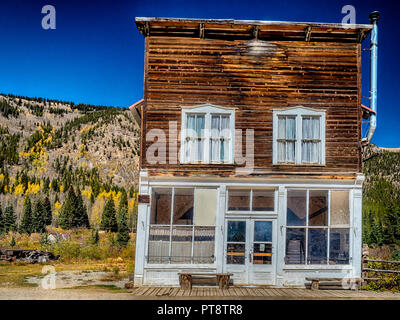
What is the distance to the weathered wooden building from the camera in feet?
44.3

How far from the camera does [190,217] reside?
1370 cm

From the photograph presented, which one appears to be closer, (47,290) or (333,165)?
(47,290)

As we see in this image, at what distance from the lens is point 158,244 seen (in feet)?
44.3

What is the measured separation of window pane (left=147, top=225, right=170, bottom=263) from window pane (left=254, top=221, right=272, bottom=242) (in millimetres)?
2881

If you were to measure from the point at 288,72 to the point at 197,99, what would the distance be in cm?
326

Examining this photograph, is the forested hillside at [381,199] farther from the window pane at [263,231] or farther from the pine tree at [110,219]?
the pine tree at [110,219]

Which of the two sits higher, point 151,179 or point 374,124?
point 374,124

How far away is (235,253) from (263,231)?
1167 millimetres

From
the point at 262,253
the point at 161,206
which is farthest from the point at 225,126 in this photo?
the point at 262,253

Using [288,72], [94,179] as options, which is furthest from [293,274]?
[94,179]

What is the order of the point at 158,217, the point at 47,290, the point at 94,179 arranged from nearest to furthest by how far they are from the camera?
1. the point at 47,290
2. the point at 158,217
3. the point at 94,179

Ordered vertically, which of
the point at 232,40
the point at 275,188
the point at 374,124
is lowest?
the point at 275,188

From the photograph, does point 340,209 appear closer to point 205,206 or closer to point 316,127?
point 316,127
